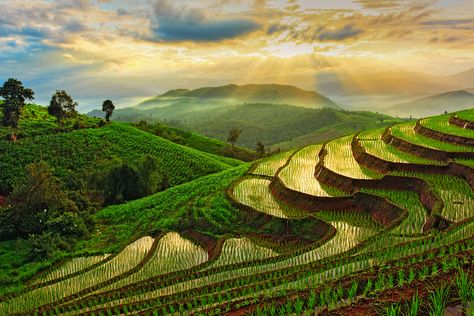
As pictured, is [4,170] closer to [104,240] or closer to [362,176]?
[104,240]

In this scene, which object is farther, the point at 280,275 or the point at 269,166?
the point at 269,166

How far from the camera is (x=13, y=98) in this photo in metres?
58.5

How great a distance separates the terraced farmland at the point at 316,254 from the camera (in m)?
8.47

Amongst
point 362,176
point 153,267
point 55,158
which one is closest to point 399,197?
point 362,176

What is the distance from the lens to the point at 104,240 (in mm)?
23875

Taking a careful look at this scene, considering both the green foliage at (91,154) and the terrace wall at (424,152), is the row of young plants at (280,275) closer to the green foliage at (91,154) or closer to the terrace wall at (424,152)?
the terrace wall at (424,152)

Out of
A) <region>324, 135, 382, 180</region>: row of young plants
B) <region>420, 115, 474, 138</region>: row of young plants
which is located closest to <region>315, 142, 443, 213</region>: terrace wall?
<region>324, 135, 382, 180</region>: row of young plants

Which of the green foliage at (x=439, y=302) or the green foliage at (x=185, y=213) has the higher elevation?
the green foliage at (x=439, y=302)

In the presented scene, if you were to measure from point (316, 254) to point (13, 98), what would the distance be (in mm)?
57759

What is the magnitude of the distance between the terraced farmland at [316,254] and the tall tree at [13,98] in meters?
43.9

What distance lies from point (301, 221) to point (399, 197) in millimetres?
5165

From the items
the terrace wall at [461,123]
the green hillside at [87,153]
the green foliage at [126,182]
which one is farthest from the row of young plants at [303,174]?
the green hillside at [87,153]

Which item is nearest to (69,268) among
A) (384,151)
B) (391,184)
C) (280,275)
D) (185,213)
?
(185,213)

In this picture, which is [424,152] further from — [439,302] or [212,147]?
[212,147]
